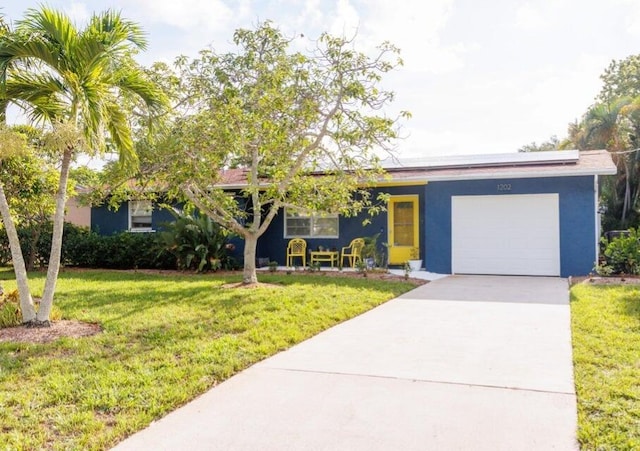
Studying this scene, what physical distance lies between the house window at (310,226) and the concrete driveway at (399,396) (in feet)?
27.5

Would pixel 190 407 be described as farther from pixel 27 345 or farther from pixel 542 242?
pixel 542 242

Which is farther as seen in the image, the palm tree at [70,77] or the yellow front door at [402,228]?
the yellow front door at [402,228]

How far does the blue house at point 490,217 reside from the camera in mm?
11984

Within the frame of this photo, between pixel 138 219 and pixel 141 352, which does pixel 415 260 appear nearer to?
pixel 138 219

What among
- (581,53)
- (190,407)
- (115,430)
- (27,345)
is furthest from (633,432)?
(581,53)

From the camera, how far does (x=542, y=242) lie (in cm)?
1235

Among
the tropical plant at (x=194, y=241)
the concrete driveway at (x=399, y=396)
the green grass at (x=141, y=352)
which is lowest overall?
the concrete driveway at (x=399, y=396)

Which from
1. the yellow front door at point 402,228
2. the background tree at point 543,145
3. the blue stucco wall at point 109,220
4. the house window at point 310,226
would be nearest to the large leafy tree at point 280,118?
the yellow front door at point 402,228

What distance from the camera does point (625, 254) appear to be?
35.3 ft

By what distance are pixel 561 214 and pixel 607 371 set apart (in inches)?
331

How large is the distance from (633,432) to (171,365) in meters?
3.73

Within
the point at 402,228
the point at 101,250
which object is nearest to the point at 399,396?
the point at 402,228

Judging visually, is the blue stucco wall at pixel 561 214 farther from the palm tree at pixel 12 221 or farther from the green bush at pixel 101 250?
the palm tree at pixel 12 221

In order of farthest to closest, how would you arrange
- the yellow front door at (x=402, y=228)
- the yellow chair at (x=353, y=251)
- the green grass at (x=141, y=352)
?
the yellow front door at (x=402, y=228) < the yellow chair at (x=353, y=251) < the green grass at (x=141, y=352)
